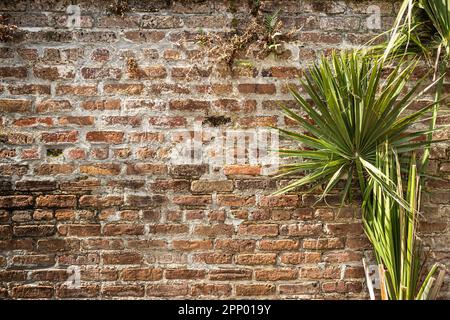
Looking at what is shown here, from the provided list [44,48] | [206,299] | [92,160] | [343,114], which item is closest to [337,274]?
[206,299]

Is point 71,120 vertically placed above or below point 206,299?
above

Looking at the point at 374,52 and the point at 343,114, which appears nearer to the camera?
the point at 343,114

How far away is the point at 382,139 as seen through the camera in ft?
7.53

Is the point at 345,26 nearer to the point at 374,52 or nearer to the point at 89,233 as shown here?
the point at 374,52

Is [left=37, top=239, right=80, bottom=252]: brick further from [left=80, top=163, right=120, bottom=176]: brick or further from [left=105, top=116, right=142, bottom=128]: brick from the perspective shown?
[left=105, top=116, right=142, bottom=128]: brick

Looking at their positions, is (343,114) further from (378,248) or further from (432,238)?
(432,238)

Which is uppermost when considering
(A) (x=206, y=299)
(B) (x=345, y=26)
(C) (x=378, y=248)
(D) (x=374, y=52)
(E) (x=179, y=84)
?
(B) (x=345, y=26)

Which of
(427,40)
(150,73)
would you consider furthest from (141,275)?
(427,40)

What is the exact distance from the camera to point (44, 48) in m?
2.46

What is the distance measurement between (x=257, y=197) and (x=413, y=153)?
0.89 meters

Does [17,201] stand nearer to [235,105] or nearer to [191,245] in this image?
[191,245]

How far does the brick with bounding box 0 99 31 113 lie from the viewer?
2441mm

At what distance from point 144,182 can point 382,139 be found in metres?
1.34

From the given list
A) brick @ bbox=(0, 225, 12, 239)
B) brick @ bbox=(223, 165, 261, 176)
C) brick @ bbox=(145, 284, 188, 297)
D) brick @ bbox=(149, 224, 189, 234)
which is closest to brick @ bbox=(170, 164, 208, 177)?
brick @ bbox=(223, 165, 261, 176)
